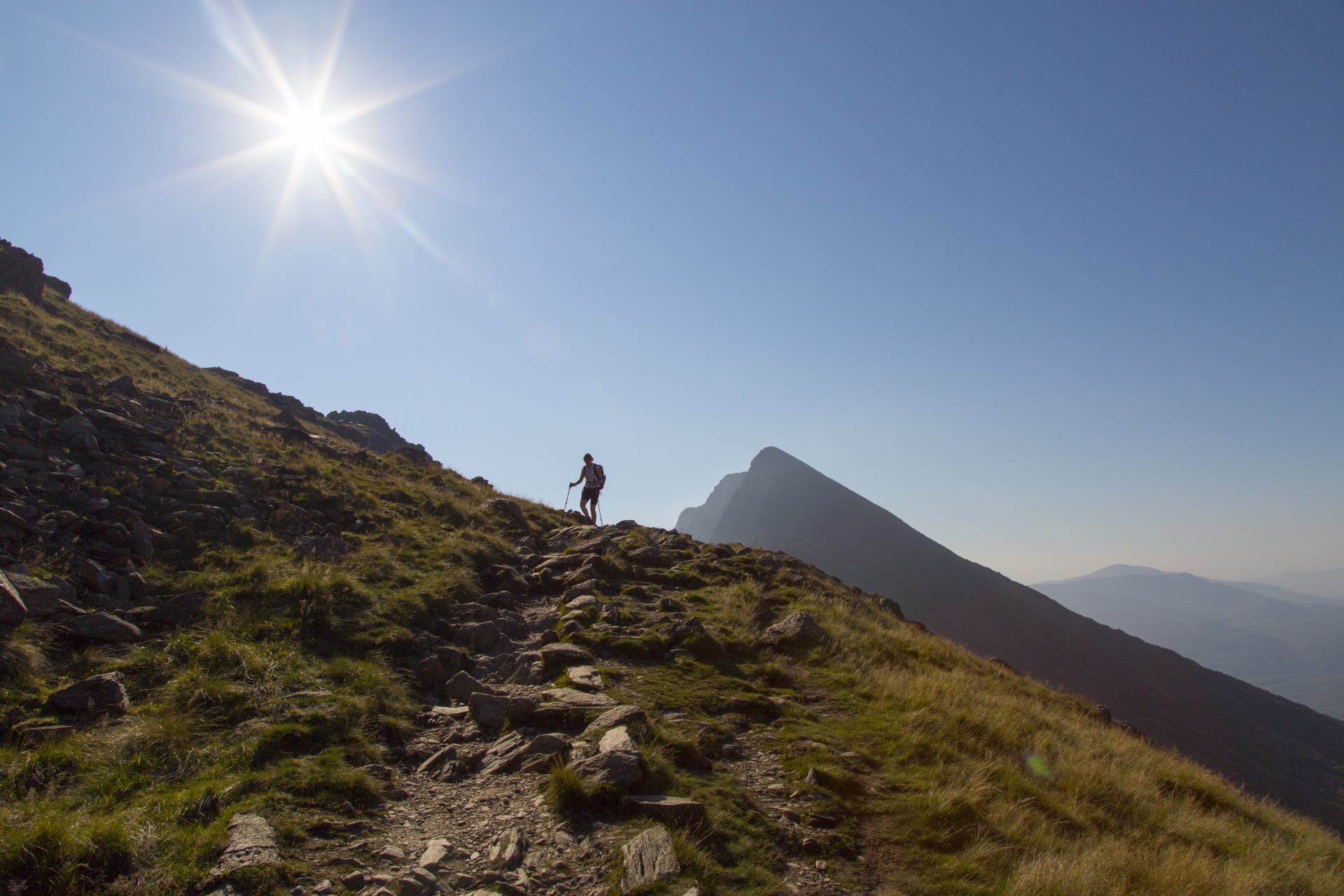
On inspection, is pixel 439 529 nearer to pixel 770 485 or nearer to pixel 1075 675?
pixel 1075 675

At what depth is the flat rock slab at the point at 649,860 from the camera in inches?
199

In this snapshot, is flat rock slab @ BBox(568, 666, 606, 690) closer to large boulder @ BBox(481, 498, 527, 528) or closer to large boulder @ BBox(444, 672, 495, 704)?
large boulder @ BBox(444, 672, 495, 704)

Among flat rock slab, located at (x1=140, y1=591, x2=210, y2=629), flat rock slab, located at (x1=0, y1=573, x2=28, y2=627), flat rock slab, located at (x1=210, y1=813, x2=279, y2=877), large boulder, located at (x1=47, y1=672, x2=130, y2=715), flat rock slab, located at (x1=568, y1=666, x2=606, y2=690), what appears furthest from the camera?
flat rock slab, located at (x1=568, y1=666, x2=606, y2=690)

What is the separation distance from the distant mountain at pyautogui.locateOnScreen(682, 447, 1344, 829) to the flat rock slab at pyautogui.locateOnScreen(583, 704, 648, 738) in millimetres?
63472

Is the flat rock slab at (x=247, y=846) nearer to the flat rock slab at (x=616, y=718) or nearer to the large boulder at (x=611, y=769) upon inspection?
the large boulder at (x=611, y=769)

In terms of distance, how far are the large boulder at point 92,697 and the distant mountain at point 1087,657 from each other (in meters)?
66.0

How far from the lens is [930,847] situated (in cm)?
627

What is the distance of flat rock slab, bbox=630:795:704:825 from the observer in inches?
236

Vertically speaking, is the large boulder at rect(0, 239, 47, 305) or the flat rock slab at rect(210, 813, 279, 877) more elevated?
the large boulder at rect(0, 239, 47, 305)

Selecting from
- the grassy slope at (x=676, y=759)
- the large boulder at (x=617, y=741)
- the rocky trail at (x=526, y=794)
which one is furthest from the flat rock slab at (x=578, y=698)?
the large boulder at (x=617, y=741)

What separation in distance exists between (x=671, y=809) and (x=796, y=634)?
717 cm

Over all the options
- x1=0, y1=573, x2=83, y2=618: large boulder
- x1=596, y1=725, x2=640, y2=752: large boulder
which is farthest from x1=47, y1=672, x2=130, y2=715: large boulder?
x1=596, y1=725, x2=640, y2=752: large boulder

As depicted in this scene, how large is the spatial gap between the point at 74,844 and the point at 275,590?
6.02 meters

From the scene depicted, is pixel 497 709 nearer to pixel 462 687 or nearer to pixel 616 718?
pixel 462 687
